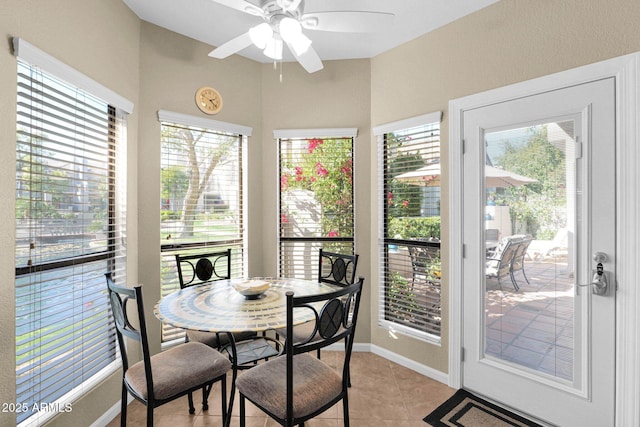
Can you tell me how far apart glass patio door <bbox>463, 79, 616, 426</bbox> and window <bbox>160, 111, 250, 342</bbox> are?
211 centimetres

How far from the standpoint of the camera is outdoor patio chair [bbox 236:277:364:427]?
1.38 metres

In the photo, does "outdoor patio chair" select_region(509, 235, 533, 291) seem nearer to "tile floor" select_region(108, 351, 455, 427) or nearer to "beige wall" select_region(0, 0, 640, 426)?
"beige wall" select_region(0, 0, 640, 426)

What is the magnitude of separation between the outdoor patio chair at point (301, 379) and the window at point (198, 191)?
1.44m

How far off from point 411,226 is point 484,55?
1439 millimetres

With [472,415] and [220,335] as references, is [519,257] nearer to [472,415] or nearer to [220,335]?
[472,415]

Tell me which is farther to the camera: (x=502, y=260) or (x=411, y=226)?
(x=411, y=226)

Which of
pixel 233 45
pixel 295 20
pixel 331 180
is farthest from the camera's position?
pixel 331 180

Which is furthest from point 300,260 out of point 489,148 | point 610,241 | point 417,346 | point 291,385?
point 610,241

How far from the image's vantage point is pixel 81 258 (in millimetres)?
1859

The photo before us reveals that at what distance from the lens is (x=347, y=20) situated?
165cm

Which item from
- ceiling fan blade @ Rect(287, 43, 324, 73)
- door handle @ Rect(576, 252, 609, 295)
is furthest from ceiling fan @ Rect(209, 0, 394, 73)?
door handle @ Rect(576, 252, 609, 295)

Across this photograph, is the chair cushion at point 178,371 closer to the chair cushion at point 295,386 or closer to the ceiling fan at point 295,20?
the chair cushion at point 295,386

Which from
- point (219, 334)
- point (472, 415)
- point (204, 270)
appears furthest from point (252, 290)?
point (472, 415)

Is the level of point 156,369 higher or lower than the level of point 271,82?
lower
